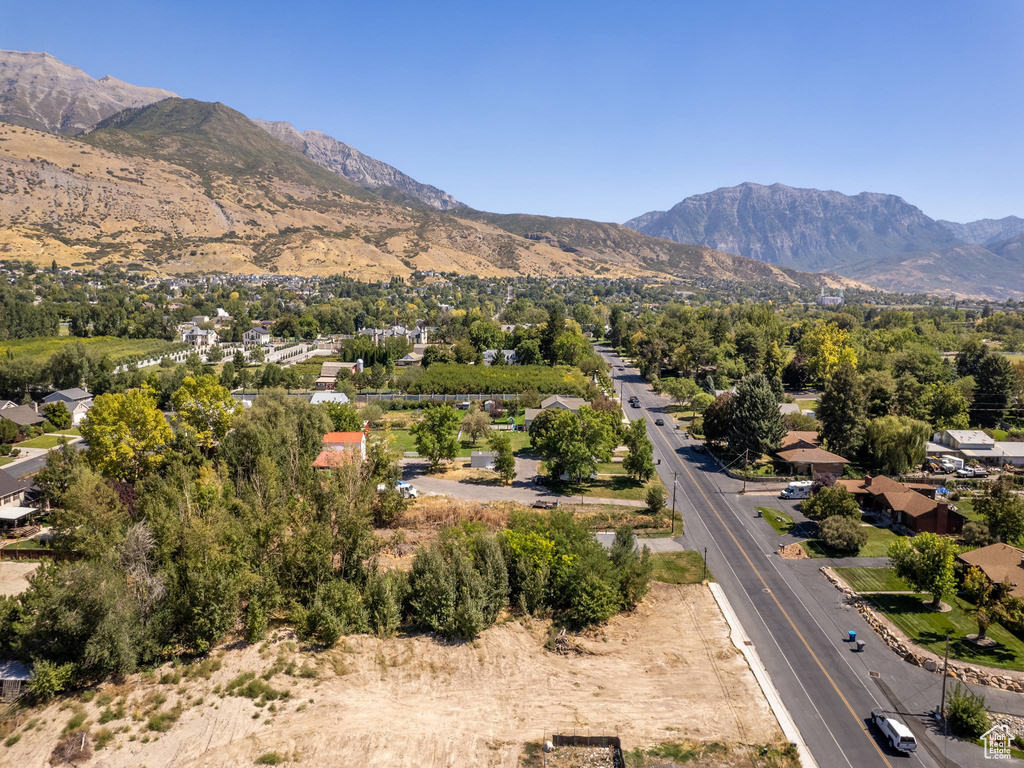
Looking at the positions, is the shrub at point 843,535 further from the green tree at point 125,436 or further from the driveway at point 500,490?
the green tree at point 125,436

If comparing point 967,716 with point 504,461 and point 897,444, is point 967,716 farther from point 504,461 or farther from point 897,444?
point 504,461

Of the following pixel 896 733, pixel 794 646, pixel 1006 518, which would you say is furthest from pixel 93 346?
pixel 1006 518

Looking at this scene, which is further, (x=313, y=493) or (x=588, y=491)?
(x=588, y=491)

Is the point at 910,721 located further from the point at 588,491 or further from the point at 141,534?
the point at 141,534

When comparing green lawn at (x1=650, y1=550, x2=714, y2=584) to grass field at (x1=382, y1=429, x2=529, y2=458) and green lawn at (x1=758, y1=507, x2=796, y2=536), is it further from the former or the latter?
grass field at (x1=382, y1=429, x2=529, y2=458)

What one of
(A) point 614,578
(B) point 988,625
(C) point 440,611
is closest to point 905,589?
(B) point 988,625
